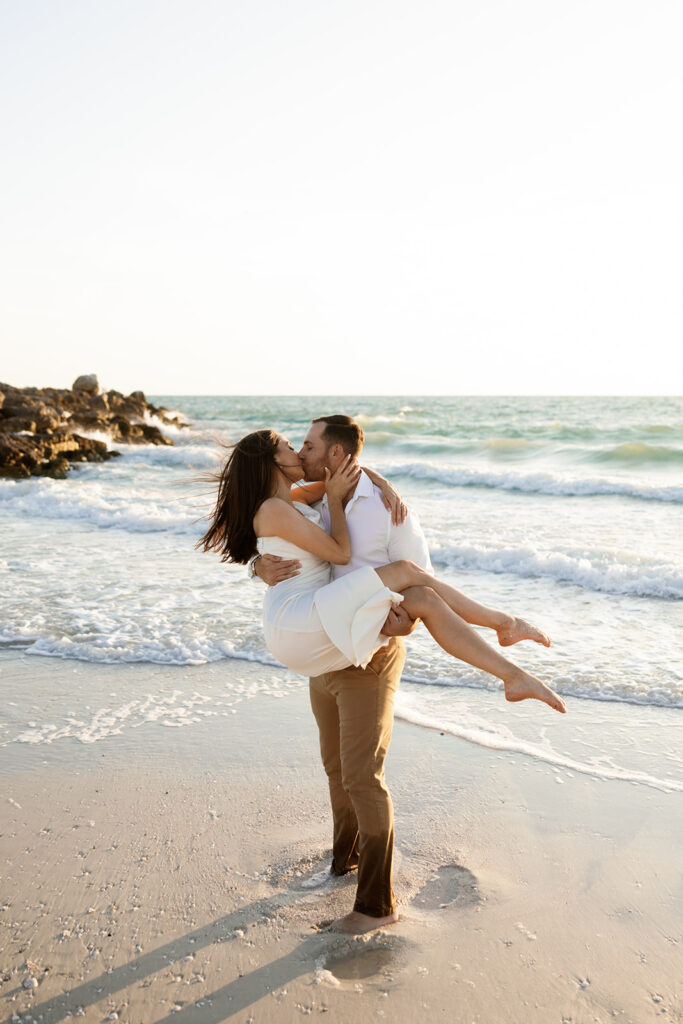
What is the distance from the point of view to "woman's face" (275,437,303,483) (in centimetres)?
325

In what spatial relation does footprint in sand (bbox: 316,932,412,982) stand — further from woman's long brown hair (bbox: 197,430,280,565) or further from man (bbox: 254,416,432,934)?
woman's long brown hair (bbox: 197,430,280,565)

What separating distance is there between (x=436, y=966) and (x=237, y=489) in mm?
1839

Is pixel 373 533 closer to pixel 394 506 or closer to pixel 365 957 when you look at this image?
pixel 394 506

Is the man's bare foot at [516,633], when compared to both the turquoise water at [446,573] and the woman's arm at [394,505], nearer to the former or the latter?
the woman's arm at [394,505]

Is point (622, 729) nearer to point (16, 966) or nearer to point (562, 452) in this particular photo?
point (16, 966)

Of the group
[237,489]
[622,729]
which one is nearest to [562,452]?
[622,729]

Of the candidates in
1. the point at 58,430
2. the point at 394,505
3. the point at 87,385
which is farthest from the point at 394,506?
the point at 87,385

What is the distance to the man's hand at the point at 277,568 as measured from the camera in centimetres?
319

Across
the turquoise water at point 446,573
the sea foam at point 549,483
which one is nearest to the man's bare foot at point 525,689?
the turquoise water at point 446,573

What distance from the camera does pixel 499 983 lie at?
2.68 metres

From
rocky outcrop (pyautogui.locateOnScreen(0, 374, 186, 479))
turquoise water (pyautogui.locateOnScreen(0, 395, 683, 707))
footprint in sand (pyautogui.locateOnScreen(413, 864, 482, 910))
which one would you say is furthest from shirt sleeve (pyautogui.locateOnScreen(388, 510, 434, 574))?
rocky outcrop (pyautogui.locateOnScreen(0, 374, 186, 479))

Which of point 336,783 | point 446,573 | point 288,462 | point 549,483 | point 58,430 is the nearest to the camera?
point 288,462

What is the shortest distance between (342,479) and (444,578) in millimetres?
6218

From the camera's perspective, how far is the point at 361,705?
303 centimetres
